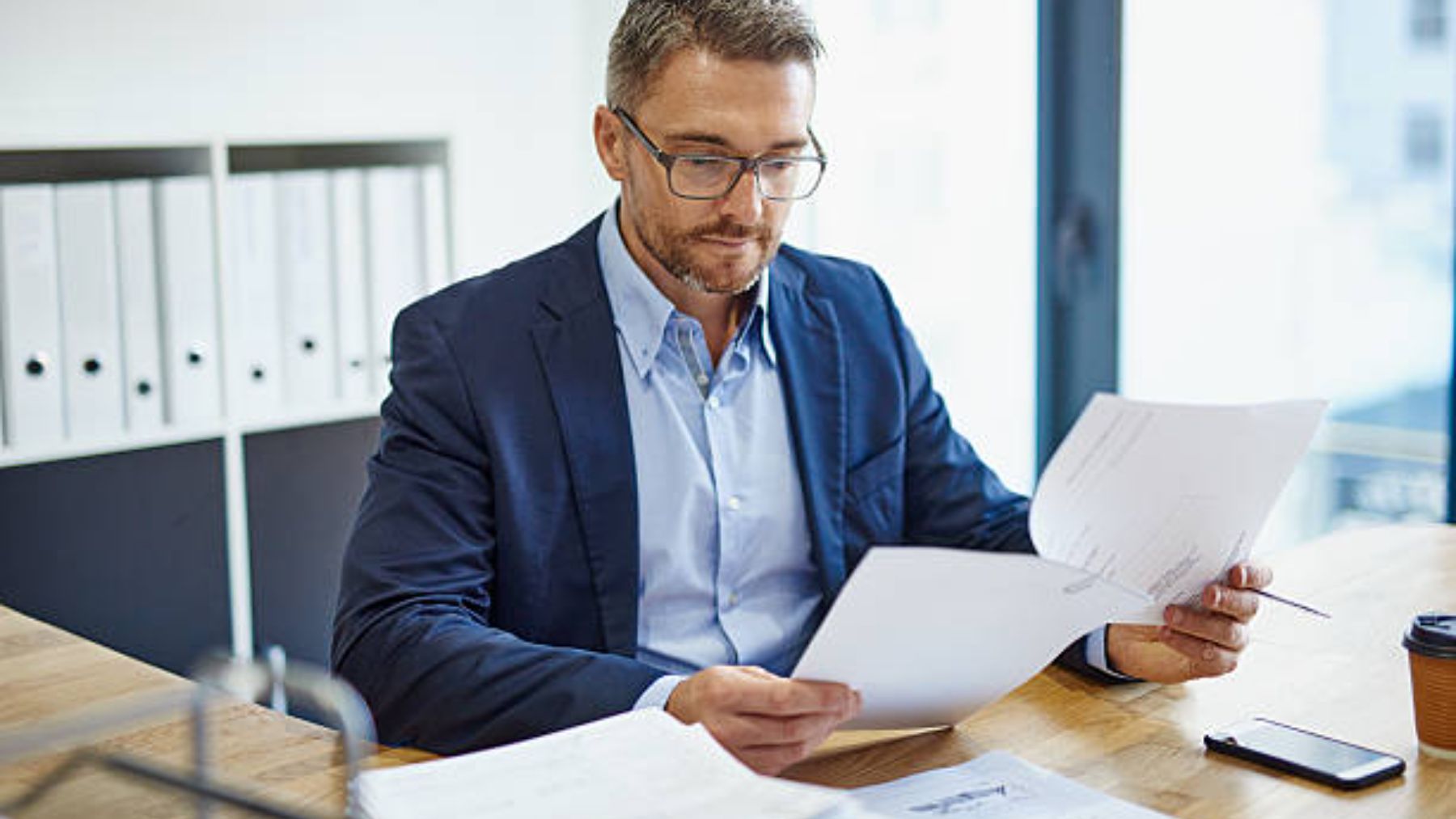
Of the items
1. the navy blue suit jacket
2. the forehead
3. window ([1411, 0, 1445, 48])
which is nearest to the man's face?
the forehead

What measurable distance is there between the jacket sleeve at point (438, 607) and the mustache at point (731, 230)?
11.4 inches

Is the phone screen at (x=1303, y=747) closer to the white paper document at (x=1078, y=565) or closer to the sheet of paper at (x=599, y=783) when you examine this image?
the white paper document at (x=1078, y=565)

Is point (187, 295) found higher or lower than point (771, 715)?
higher

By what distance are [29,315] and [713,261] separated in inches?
50.6

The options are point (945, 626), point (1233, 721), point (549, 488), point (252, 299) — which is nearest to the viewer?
point (945, 626)

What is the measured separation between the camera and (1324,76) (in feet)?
10.8

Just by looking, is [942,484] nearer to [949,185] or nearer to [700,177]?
[700,177]

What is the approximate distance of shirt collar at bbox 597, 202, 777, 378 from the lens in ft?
6.03

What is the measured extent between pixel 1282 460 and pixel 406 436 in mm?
833

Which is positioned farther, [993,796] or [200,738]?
[993,796]

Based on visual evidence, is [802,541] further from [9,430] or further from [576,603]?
[9,430]

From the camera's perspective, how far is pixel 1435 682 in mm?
1393

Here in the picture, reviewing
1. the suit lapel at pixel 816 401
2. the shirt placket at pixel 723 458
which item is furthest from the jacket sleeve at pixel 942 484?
the shirt placket at pixel 723 458

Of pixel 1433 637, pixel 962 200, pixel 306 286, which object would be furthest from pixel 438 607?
pixel 962 200
